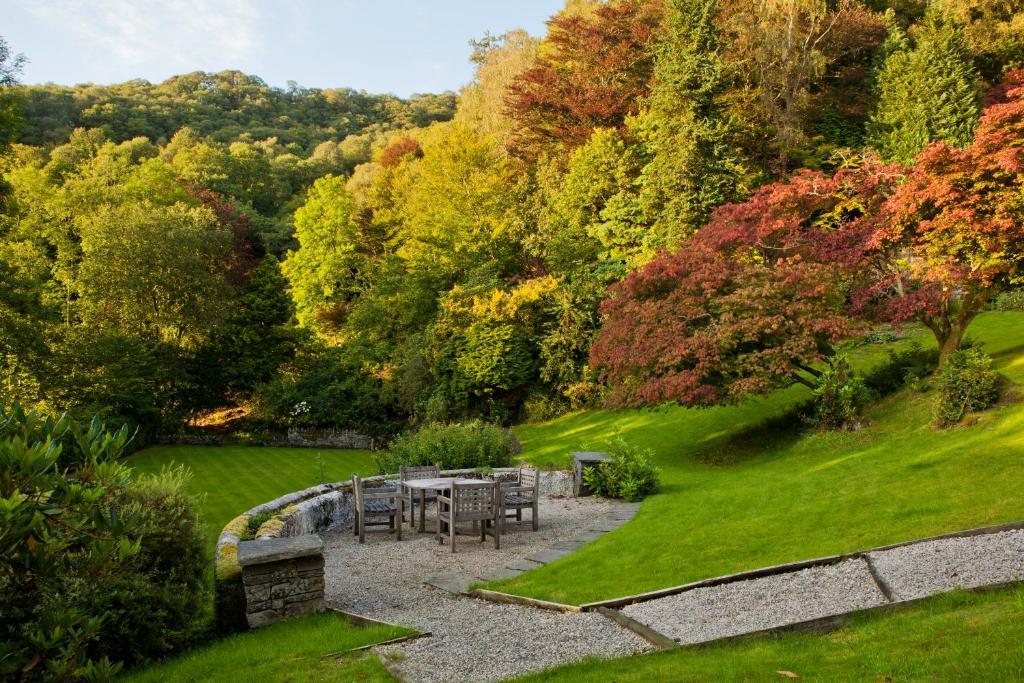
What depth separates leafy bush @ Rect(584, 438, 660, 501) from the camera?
472 inches

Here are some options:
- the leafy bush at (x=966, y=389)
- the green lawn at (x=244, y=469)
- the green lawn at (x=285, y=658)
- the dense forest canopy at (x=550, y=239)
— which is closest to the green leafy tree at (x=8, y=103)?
the dense forest canopy at (x=550, y=239)

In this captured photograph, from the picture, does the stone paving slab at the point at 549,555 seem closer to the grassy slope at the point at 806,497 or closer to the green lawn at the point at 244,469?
the grassy slope at the point at 806,497

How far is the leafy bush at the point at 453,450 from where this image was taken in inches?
545

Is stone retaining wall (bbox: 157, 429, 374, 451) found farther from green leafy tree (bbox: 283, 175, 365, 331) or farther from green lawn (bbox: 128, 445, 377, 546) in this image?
green leafy tree (bbox: 283, 175, 365, 331)

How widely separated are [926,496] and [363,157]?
54660mm

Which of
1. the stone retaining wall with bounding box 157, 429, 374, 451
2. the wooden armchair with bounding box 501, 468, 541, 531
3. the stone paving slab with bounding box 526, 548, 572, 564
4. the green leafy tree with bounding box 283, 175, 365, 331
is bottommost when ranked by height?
the stone retaining wall with bounding box 157, 429, 374, 451

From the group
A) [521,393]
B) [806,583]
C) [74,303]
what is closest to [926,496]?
[806,583]

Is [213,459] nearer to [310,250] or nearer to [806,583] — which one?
[310,250]

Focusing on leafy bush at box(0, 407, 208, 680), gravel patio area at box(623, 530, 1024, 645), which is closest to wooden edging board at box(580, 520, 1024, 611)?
gravel patio area at box(623, 530, 1024, 645)

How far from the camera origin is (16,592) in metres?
4.67

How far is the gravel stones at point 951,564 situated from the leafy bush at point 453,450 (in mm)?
9009

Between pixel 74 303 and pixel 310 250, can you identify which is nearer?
pixel 74 303

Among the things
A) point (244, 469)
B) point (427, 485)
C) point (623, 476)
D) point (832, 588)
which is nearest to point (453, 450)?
point (623, 476)

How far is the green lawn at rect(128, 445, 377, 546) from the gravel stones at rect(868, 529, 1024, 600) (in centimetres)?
1141
